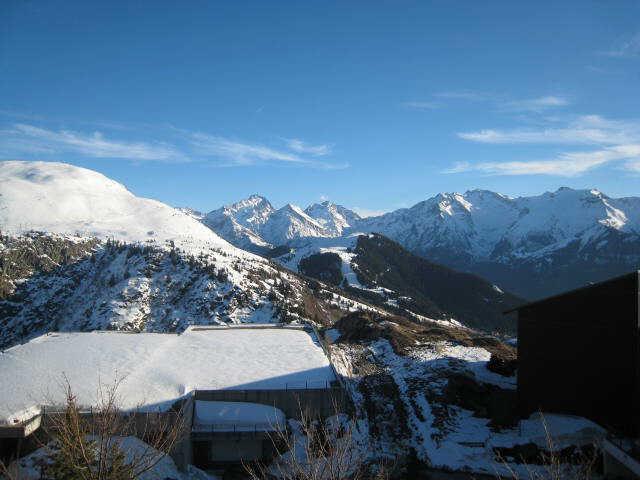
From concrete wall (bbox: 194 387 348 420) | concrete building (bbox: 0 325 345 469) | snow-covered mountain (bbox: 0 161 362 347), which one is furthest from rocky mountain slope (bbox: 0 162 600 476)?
A: concrete building (bbox: 0 325 345 469)

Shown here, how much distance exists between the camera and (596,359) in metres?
25.7

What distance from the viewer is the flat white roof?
26.0 metres

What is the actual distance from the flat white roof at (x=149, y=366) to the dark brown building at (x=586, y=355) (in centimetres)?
1240

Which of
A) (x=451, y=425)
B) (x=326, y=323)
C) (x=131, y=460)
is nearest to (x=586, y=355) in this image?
(x=451, y=425)

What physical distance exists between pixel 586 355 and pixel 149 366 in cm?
2642

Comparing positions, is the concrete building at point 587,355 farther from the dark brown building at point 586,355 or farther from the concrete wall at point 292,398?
the concrete wall at point 292,398

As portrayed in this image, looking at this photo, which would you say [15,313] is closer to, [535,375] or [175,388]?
[175,388]

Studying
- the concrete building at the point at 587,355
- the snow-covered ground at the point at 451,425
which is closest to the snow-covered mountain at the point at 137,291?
the snow-covered ground at the point at 451,425

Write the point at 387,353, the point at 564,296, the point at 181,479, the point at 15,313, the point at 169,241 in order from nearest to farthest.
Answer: the point at 181,479
the point at 564,296
the point at 387,353
the point at 15,313
the point at 169,241

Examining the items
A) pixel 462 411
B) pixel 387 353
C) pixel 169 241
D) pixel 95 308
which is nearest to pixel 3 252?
pixel 169 241

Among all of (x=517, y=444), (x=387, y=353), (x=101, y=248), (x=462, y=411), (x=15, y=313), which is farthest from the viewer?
(x=101, y=248)

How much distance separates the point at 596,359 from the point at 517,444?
6.40 m

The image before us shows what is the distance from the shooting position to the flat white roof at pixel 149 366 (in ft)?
85.5

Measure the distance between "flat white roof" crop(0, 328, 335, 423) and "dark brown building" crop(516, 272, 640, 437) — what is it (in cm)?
1240
